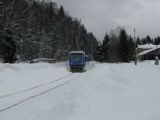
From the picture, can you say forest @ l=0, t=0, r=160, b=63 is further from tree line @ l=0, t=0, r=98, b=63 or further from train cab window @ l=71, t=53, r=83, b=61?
train cab window @ l=71, t=53, r=83, b=61

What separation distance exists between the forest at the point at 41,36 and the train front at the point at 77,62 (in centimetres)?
1044

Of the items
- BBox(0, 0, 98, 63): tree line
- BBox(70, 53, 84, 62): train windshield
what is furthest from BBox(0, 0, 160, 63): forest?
BBox(70, 53, 84, 62): train windshield

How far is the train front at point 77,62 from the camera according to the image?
47938 mm

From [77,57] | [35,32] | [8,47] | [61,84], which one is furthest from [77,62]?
[35,32]

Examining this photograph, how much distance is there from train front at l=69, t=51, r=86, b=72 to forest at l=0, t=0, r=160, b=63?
10.4 m

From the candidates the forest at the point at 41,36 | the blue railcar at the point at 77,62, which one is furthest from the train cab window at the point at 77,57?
the forest at the point at 41,36

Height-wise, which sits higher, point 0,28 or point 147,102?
point 0,28

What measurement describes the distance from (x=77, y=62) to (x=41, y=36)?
41425mm

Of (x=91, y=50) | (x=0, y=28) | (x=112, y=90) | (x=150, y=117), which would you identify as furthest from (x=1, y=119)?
(x=91, y=50)

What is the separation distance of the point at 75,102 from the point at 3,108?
286 centimetres

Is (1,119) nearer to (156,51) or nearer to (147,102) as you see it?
(147,102)

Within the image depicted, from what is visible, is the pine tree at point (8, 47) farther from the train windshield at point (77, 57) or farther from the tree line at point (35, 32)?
the train windshield at point (77, 57)

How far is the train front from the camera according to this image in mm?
47938

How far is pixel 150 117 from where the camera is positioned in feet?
37.2
